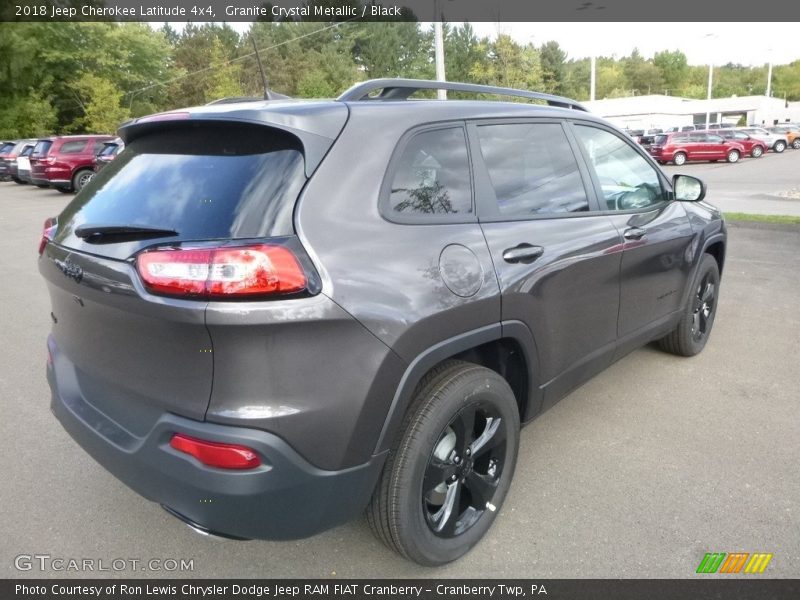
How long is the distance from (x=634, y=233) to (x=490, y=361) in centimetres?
128

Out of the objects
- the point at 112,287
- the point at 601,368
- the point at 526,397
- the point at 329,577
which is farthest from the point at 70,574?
the point at 601,368

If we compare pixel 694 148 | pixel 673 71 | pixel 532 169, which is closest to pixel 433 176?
pixel 532 169

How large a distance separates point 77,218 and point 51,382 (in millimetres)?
730

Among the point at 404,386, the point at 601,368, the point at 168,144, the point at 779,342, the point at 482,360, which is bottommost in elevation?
the point at 779,342

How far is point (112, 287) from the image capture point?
83.8 inches

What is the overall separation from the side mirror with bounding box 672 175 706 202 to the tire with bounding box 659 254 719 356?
532mm

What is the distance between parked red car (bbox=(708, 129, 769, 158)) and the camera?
31.2 m

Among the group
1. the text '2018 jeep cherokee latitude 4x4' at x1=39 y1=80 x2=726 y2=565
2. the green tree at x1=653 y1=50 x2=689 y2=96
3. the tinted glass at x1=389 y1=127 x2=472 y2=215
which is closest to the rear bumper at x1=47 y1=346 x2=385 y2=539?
the text '2018 jeep cherokee latitude 4x4' at x1=39 y1=80 x2=726 y2=565

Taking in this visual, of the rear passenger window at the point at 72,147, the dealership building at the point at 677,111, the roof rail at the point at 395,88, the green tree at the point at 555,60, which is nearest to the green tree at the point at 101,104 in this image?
the rear passenger window at the point at 72,147

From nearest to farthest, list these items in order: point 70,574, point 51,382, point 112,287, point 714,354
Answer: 1. point 112,287
2. point 70,574
3. point 51,382
4. point 714,354

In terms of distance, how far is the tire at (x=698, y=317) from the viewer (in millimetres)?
4375

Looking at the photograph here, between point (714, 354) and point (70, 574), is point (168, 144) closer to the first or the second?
point (70, 574)

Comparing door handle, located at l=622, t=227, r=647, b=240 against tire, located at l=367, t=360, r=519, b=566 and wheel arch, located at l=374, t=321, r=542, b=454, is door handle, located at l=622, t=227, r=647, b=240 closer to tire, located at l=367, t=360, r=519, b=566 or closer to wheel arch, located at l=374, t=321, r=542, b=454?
wheel arch, located at l=374, t=321, r=542, b=454
